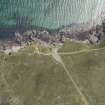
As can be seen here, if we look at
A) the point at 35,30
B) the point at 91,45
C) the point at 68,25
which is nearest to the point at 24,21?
the point at 35,30

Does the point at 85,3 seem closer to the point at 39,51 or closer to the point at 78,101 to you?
the point at 39,51

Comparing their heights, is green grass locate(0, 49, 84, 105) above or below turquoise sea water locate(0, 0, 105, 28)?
below

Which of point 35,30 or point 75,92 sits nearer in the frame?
point 75,92

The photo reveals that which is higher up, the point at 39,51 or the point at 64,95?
the point at 39,51

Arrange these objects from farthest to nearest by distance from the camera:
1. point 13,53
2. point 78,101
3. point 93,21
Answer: point 93,21 < point 13,53 < point 78,101

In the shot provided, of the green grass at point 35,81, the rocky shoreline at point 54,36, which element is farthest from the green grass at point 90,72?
the rocky shoreline at point 54,36

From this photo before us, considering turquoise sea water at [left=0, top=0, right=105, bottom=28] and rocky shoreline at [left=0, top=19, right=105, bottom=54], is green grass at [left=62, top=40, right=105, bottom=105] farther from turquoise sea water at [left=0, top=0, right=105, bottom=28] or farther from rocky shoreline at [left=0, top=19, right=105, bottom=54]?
turquoise sea water at [left=0, top=0, right=105, bottom=28]

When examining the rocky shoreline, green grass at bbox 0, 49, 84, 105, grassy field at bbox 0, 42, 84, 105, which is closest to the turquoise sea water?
the rocky shoreline
